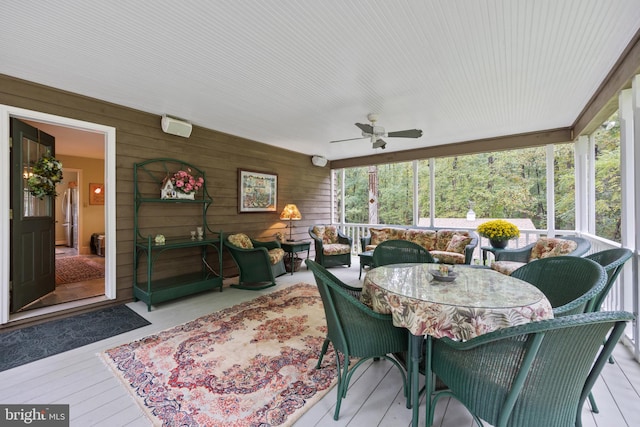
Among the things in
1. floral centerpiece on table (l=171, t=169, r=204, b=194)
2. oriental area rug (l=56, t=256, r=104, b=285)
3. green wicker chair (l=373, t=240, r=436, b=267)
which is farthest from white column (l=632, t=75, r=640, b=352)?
oriental area rug (l=56, t=256, r=104, b=285)

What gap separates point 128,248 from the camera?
149 inches

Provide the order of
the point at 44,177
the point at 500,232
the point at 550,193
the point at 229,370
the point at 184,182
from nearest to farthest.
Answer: the point at 229,370
the point at 44,177
the point at 184,182
the point at 500,232
the point at 550,193

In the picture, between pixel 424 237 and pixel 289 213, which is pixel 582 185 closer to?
pixel 424 237

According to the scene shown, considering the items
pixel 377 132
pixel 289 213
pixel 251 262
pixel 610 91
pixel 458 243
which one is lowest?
pixel 251 262

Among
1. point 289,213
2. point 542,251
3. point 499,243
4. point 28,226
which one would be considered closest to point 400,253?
point 542,251

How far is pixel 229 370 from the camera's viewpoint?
222cm

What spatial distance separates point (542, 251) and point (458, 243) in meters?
1.22

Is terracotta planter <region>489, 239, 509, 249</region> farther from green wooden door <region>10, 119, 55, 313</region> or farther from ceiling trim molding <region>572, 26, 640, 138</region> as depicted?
green wooden door <region>10, 119, 55, 313</region>

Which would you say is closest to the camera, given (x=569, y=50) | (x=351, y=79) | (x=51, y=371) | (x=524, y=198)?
(x=51, y=371)

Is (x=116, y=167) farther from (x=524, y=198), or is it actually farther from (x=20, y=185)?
(x=524, y=198)

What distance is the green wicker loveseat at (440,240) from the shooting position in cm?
466

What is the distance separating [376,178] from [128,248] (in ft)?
19.8

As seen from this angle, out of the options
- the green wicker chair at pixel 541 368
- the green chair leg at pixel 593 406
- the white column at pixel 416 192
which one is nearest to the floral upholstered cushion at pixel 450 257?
the white column at pixel 416 192

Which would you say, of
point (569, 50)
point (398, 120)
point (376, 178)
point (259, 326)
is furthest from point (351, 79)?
point (376, 178)
